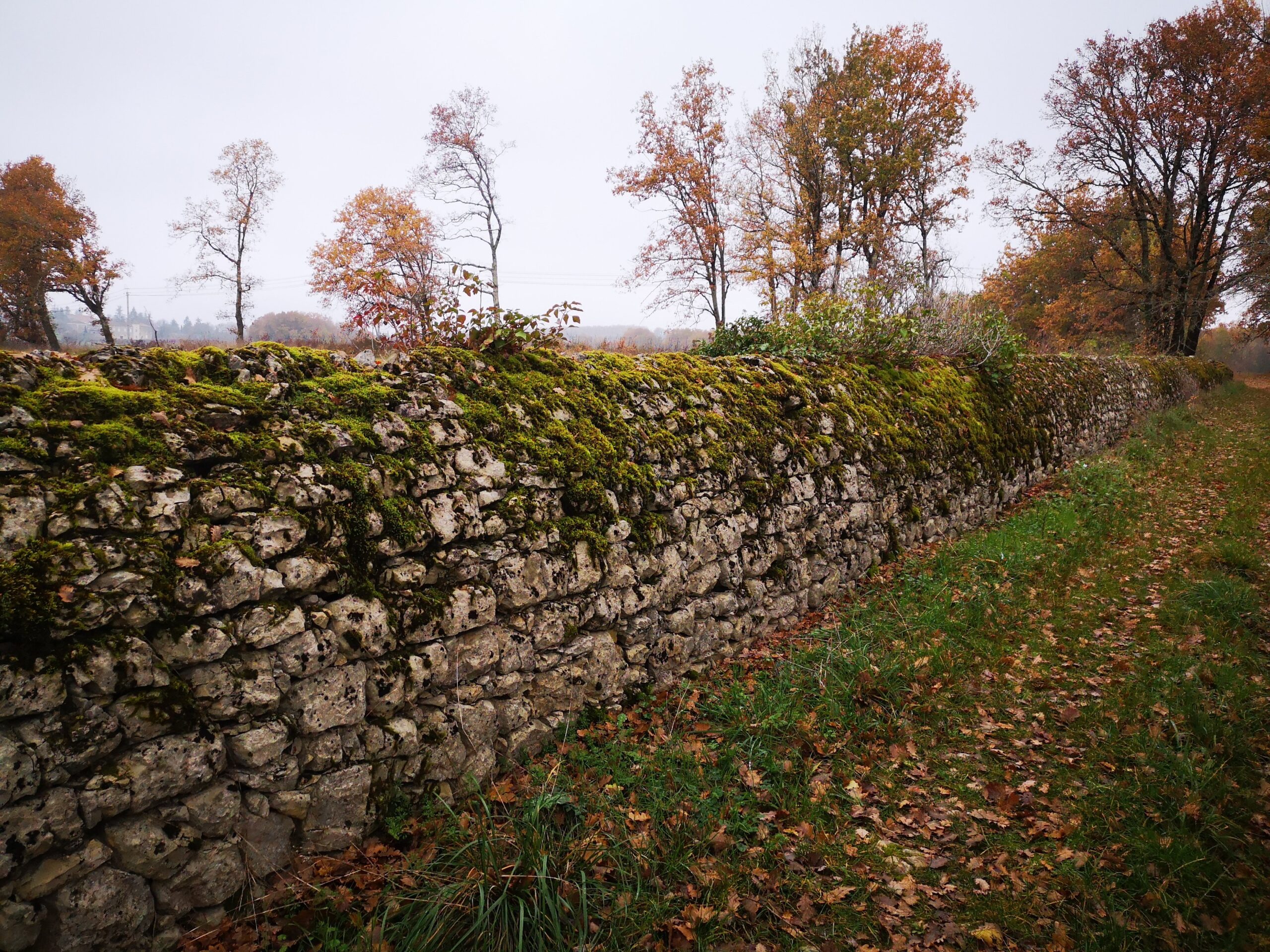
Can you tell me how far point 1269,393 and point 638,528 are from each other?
28761 millimetres

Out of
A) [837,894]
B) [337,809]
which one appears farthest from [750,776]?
[337,809]

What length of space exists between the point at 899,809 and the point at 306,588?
3.55 metres

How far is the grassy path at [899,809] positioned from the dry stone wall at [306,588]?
1.21 ft

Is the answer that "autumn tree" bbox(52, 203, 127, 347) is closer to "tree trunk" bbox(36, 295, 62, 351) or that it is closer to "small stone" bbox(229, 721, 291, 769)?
"tree trunk" bbox(36, 295, 62, 351)

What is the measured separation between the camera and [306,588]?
273 centimetres

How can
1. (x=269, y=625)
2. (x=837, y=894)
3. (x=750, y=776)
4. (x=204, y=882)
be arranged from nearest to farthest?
(x=204, y=882)
(x=269, y=625)
(x=837, y=894)
(x=750, y=776)

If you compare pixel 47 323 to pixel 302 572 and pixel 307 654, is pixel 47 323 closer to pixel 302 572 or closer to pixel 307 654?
pixel 302 572

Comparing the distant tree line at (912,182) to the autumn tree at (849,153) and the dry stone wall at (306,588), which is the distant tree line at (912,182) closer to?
the autumn tree at (849,153)

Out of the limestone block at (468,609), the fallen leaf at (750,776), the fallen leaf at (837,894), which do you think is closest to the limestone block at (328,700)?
the limestone block at (468,609)

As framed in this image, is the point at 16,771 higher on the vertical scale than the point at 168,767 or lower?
higher

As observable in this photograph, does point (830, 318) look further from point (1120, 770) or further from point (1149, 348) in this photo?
point (1149, 348)

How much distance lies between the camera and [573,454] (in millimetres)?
4059

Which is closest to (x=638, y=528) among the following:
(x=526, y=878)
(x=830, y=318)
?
(x=526, y=878)

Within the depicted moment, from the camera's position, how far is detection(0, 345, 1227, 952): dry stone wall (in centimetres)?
207
